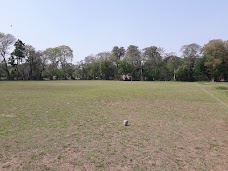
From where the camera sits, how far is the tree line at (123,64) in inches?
2605

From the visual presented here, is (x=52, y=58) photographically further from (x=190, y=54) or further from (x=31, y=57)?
(x=190, y=54)

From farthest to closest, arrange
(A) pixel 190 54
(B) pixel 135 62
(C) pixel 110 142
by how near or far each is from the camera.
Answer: (B) pixel 135 62 < (A) pixel 190 54 < (C) pixel 110 142

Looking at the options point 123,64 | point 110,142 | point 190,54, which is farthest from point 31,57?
point 110,142

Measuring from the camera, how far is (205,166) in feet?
20.0

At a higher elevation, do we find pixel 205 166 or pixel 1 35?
pixel 1 35

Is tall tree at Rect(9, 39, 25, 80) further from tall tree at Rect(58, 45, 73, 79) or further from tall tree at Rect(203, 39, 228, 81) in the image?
tall tree at Rect(203, 39, 228, 81)

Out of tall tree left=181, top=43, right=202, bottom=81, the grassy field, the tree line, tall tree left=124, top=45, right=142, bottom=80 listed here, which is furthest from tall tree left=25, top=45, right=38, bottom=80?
the grassy field

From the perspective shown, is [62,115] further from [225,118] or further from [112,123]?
[225,118]

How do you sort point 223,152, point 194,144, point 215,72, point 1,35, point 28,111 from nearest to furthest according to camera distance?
point 223,152
point 194,144
point 28,111
point 215,72
point 1,35

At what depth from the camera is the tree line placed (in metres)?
66.2

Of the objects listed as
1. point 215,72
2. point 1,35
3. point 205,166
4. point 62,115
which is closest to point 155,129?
point 205,166

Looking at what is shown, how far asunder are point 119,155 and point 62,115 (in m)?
6.31

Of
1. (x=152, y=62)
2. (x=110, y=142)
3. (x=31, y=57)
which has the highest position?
(x=31, y=57)

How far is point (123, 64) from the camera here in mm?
80625
